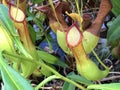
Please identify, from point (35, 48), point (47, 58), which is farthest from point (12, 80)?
point (47, 58)

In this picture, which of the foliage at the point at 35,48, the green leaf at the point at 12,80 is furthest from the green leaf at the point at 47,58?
the green leaf at the point at 12,80

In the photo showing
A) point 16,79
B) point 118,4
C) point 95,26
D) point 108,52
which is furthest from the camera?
point 108,52

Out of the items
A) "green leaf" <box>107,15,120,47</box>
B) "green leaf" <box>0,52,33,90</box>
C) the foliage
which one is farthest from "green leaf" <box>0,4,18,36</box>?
"green leaf" <box>107,15,120,47</box>

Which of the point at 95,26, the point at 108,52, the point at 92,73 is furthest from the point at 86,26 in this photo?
the point at 108,52

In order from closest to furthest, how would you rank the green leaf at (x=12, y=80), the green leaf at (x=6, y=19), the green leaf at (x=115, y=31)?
the green leaf at (x=12, y=80), the green leaf at (x=6, y=19), the green leaf at (x=115, y=31)

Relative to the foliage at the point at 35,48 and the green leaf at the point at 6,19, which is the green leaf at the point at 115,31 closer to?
the foliage at the point at 35,48

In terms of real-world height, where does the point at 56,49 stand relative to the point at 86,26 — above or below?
below

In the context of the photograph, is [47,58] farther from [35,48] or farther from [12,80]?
[12,80]

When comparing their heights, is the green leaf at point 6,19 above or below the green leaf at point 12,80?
above

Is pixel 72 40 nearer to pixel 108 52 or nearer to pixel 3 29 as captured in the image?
pixel 3 29

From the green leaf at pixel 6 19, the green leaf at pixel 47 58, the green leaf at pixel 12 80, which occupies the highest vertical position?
the green leaf at pixel 6 19
